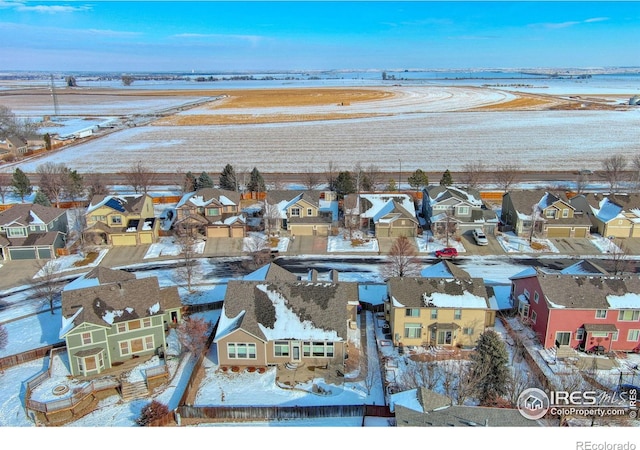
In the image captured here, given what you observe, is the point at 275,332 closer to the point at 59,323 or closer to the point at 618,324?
the point at 59,323

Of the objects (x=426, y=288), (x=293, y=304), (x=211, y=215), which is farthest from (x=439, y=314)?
(x=211, y=215)

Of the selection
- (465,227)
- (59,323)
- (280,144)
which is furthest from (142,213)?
(280,144)

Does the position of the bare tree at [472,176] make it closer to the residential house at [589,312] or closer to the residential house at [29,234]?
the residential house at [589,312]

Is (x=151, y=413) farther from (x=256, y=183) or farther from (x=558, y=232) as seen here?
(x=558, y=232)

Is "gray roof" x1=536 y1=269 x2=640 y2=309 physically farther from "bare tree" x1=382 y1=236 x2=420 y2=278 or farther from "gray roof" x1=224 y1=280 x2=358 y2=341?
"gray roof" x1=224 y1=280 x2=358 y2=341

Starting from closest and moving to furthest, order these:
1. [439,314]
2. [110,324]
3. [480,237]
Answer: [110,324] < [439,314] < [480,237]

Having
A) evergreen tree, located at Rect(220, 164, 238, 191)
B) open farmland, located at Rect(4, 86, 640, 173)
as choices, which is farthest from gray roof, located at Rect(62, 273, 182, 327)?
open farmland, located at Rect(4, 86, 640, 173)
